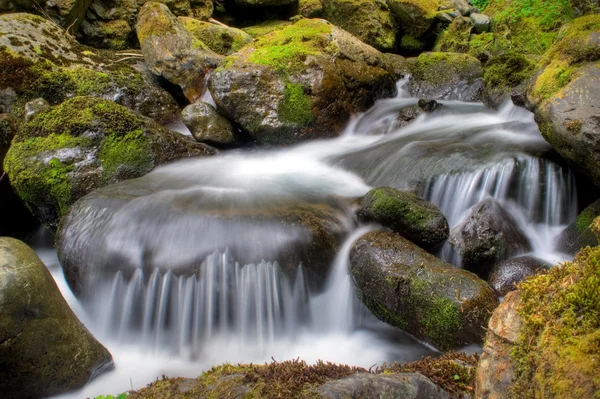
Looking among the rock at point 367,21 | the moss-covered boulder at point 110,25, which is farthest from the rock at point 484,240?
the rock at point 367,21

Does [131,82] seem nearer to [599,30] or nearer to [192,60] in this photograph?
[192,60]

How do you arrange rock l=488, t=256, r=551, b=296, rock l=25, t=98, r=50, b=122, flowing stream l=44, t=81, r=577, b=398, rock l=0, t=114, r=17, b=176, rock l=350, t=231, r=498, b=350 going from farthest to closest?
rock l=25, t=98, r=50, b=122
rock l=0, t=114, r=17, b=176
rock l=488, t=256, r=551, b=296
flowing stream l=44, t=81, r=577, b=398
rock l=350, t=231, r=498, b=350

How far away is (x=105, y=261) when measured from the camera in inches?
191

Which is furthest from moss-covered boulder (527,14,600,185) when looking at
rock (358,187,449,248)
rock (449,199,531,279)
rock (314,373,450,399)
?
rock (314,373,450,399)

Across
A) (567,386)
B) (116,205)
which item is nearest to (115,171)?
(116,205)

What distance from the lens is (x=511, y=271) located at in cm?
466

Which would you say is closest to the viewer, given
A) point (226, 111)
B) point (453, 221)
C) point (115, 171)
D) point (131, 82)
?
point (453, 221)

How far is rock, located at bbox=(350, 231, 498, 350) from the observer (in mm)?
3852

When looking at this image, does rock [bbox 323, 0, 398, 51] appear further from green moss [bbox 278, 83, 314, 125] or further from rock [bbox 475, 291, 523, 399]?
rock [bbox 475, 291, 523, 399]

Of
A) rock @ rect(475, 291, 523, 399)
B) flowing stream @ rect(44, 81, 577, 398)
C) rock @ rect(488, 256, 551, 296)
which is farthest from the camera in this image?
rock @ rect(488, 256, 551, 296)

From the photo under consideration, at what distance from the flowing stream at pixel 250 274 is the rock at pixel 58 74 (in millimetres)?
3128

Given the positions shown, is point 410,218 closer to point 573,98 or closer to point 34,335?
point 573,98

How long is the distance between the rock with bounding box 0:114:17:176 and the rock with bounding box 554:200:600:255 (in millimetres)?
7813

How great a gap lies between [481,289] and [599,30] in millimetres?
3706
